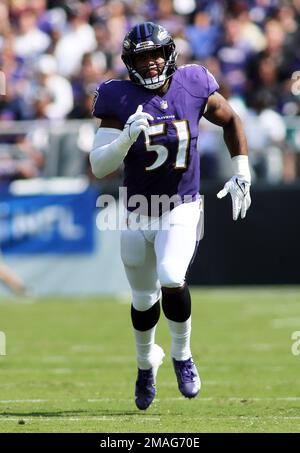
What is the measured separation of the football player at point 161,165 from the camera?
548 cm

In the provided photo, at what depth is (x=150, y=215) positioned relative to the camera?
18.4 feet

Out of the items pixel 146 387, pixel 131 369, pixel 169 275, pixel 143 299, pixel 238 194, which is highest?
pixel 238 194

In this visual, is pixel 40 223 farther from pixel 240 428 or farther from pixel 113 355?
pixel 240 428

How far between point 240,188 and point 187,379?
991 millimetres

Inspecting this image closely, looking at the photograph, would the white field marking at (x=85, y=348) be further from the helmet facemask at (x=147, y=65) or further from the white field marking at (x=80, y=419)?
the helmet facemask at (x=147, y=65)

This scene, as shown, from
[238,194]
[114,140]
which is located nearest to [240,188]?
[238,194]

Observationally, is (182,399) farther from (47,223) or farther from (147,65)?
(47,223)

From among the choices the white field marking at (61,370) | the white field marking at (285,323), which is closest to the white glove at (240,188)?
the white field marking at (61,370)

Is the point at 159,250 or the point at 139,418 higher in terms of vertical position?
the point at 159,250

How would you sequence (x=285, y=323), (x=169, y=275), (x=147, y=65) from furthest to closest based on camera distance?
1. (x=285, y=323)
2. (x=147, y=65)
3. (x=169, y=275)

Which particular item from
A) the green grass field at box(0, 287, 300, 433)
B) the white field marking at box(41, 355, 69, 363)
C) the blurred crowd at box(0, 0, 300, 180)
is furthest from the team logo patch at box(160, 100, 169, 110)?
the blurred crowd at box(0, 0, 300, 180)

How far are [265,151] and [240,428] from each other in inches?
303

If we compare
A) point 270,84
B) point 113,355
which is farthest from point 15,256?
point 113,355

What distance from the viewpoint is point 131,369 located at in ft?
24.1
